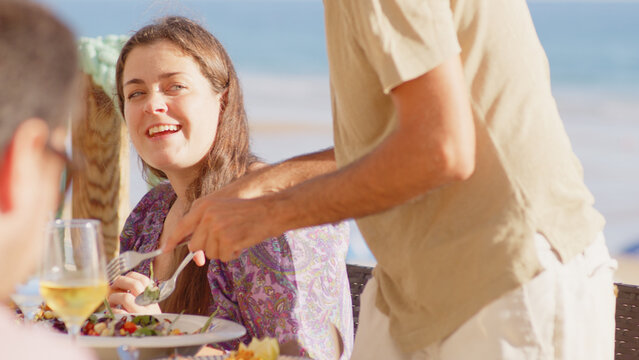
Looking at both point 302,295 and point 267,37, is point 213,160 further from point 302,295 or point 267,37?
point 267,37

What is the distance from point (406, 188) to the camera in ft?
4.95

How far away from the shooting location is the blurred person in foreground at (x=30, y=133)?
0.89m

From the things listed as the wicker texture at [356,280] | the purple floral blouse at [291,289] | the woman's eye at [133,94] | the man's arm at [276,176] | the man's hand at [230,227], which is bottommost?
the wicker texture at [356,280]

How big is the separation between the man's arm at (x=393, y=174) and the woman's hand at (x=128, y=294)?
2.12ft

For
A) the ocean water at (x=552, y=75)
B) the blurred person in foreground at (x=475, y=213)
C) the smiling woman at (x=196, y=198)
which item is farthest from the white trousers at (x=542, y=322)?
the ocean water at (x=552, y=75)

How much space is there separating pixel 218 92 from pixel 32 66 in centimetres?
196

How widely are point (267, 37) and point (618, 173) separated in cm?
1591

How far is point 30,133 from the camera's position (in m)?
0.90

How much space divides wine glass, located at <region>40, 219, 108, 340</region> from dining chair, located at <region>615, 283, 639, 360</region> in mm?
1445

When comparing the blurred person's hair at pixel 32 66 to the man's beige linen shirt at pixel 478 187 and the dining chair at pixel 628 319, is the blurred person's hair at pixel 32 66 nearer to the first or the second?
the man's beige linen shirt at pixel 478 187

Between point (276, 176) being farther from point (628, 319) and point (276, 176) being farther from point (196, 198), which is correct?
point (628, 319)

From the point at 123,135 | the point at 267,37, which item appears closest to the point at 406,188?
the point at 123,135

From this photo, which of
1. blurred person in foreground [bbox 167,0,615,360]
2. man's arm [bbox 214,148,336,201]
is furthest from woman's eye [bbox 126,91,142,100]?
blurred person in foreground [bbox 167,0,615,360]

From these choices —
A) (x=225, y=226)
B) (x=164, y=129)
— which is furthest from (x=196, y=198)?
(x=225, y=226)
